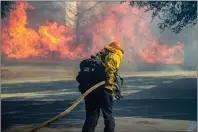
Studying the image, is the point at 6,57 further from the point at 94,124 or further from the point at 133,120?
the point at 133,120

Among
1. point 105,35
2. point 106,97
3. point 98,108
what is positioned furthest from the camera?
point 105,35

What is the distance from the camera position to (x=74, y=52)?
595cm

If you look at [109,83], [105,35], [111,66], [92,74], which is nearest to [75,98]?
[92,74]

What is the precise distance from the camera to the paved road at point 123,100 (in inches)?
234

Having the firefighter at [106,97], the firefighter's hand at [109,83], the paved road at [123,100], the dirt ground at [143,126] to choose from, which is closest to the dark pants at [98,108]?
the firefighter at [106,97]

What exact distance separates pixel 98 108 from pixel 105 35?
140 cm

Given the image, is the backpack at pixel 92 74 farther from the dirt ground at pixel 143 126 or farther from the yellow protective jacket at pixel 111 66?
the dirt ground at pixel 143 126

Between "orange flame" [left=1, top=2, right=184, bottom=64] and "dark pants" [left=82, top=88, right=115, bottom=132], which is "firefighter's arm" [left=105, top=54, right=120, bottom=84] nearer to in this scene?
"dark pants" [left=82, top=88, right=115, bottom=132]

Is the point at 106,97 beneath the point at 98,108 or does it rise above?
above

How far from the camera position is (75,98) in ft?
19.5

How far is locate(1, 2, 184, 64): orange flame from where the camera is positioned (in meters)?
5.89

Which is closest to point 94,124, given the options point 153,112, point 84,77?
point 84,77

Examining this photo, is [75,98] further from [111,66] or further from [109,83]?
[111,66]

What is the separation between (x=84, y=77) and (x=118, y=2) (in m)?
1.60
